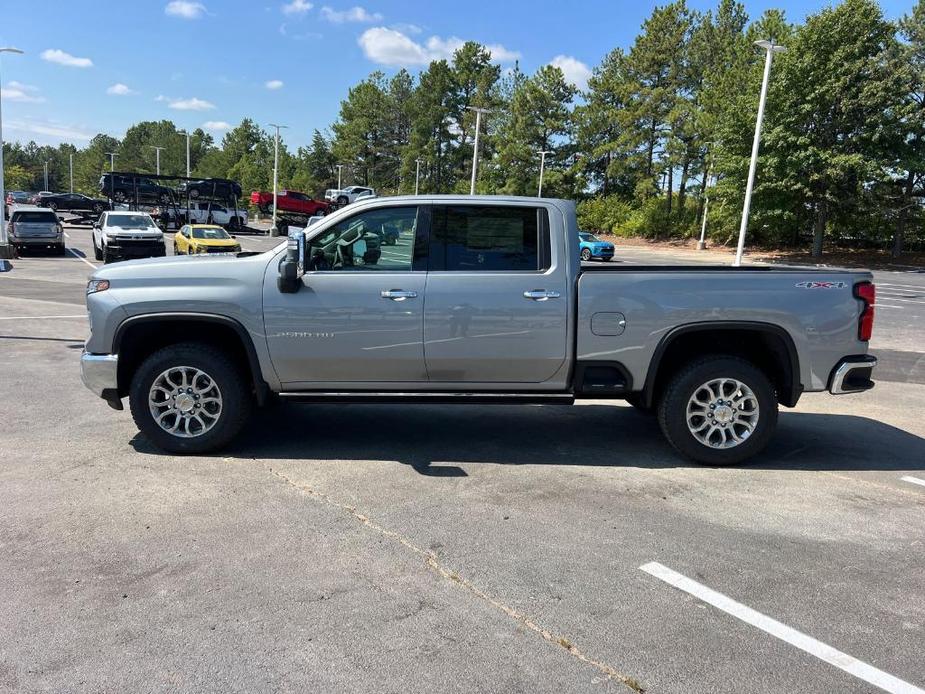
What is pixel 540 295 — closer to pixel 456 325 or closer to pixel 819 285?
pixel 456 325

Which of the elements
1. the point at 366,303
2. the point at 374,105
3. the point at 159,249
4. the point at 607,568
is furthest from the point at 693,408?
the point at 374,105

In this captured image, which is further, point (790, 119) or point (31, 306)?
point (790, 119)

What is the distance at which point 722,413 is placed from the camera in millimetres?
Result: 5340

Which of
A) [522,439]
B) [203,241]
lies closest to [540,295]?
[522,439]

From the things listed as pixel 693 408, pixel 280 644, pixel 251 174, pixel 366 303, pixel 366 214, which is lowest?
pixel 280 644

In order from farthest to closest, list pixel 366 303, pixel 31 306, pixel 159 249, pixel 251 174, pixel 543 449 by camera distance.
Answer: pixel 251 174 → pixel 159 249 → pixel 31 306 → pixel 543 449 → pixel 366 303

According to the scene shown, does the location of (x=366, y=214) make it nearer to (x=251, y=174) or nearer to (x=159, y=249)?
(x=159, y=249)

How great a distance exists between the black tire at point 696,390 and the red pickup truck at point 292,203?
47.1 m

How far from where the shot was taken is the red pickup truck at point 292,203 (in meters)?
50.2

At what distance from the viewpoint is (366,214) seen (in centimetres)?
527

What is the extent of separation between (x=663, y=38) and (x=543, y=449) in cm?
5717

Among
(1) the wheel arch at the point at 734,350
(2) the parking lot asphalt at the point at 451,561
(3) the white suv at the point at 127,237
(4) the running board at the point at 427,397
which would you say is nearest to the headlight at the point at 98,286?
(2) the parking lot asphalt at the point at 451,561

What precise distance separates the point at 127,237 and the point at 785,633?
2395 centimetres

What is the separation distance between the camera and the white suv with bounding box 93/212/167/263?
2294 centimetres
